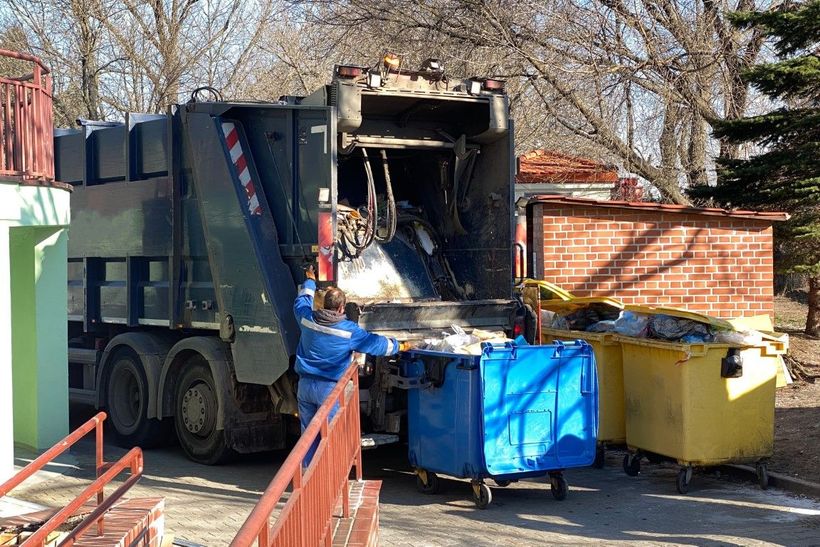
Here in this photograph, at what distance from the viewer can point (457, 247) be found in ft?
30.1

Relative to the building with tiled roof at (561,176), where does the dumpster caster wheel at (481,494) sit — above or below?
below

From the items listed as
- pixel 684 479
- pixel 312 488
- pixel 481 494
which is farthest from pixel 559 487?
pixel 312 488

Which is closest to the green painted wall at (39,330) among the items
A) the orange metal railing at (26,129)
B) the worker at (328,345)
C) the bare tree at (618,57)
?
the orange metal railing at (26,129)

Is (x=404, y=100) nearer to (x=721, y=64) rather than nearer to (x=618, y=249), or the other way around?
(x=618, y=249)

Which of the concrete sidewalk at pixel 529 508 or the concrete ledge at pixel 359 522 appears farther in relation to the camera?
the concrete sidewalk at pixel 529 508

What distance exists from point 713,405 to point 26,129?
5.44 m

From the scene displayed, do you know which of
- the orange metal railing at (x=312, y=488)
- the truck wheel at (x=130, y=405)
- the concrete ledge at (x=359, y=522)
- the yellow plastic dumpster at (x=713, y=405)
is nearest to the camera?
the orange metal railing at (x=312, y=488)

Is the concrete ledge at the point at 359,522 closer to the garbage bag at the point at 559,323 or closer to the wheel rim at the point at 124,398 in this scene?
the garbage bag at the point at 559,323

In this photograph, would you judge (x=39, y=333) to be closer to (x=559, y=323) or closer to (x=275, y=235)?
(x=275, y=235)

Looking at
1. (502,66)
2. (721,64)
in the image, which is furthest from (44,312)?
(721,64)

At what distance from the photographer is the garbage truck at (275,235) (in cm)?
794

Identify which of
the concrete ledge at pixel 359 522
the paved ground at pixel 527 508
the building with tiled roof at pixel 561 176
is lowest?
the paved ground at pixel 527 508

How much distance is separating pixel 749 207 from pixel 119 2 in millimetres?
12598

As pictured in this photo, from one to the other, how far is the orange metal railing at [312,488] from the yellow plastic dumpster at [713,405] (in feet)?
9.21
